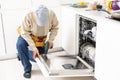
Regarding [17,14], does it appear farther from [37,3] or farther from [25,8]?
[37,3]

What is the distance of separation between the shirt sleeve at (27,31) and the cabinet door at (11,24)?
0.59 meters

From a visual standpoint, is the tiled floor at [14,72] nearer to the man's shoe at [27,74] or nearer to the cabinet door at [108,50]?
the man's shoe at [27,74]

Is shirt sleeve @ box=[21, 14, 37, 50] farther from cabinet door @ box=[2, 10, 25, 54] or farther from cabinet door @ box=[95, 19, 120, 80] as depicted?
cabinet door @ box=[95, 19, 120, 80]

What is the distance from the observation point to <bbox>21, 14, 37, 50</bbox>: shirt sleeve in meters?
2.21

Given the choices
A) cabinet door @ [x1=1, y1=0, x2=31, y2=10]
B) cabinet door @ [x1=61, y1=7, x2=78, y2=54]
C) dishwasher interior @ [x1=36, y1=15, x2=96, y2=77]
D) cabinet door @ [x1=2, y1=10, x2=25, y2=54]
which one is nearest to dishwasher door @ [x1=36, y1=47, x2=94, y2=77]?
dishwasher interior @ [x1=36, y1=15, x2=96, y2=77]

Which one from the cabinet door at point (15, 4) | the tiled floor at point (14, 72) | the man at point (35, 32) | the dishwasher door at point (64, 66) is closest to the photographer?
the dishwasher door at point (64, 66)

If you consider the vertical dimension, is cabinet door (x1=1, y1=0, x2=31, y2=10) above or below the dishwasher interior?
above

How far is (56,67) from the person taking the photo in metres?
2.04

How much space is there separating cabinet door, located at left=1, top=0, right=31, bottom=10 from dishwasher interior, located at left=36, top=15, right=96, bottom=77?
Result: 880 millimetres

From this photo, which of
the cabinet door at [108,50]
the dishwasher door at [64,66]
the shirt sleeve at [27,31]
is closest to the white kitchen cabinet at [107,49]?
the cabinet door at [108,50]

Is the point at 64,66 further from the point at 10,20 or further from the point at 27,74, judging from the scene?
the point at 10,20

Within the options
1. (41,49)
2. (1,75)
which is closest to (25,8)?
(41,49)

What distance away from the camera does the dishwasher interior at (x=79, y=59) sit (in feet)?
6.18

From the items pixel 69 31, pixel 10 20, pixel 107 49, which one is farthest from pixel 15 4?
pixel 107 49
